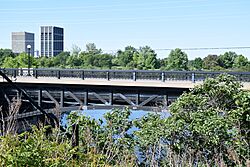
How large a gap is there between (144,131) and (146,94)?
37.1 ft

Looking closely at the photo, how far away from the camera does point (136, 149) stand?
6457mm

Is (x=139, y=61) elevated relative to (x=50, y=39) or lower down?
lower down

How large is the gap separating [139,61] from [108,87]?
22.6 meters

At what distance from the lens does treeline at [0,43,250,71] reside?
1548 inches

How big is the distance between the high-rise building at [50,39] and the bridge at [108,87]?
35.2 metres

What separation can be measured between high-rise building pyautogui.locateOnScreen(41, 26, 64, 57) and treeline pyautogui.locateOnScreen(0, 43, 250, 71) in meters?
8.59

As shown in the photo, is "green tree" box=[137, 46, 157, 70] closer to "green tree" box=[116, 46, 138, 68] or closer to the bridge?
"green tree" box=[116, 46, 138, 68]

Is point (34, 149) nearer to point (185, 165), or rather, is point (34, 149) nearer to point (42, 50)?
point (185, 165)

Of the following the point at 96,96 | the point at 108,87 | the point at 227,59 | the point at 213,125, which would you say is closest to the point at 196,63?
the point at 227,59

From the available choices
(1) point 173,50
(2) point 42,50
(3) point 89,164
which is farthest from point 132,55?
(3) point 89,164

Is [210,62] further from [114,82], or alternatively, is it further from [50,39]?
[114,82]

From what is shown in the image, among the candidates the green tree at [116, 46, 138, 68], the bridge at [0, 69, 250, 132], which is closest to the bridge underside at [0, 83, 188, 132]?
the bridge at [0, 69, 250, 132]

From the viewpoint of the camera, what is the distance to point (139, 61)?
40.5 metres

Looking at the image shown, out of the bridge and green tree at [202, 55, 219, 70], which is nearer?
the bridge
